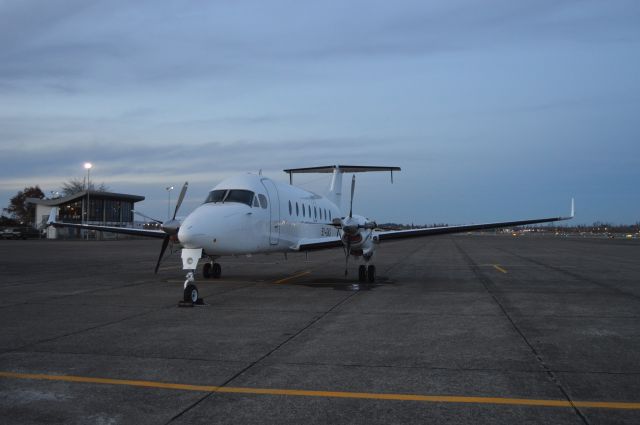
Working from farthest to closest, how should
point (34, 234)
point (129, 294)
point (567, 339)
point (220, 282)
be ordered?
point (34, 234)
point (220, 282)
point (129, 294)
point (567, 339)

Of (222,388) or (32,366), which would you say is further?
(32,366)

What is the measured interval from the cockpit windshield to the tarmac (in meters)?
2.84

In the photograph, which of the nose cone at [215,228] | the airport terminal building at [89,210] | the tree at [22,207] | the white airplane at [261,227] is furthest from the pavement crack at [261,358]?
the tree at [22,207]

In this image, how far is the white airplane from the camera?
528 inches

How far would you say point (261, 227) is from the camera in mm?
16234

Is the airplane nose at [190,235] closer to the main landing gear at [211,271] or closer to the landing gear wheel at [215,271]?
the main landing gear at [211,271]

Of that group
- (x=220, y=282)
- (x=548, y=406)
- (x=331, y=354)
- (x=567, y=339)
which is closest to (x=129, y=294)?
(x=220, y=282)

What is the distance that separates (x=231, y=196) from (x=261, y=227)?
134 cm

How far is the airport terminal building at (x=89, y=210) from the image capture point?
8381 centimetres

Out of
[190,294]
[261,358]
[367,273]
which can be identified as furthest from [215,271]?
[261,358]

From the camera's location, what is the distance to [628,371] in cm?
651

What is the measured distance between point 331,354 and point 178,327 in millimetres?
3310

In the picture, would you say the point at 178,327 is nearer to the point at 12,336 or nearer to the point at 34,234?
the point at 12,336

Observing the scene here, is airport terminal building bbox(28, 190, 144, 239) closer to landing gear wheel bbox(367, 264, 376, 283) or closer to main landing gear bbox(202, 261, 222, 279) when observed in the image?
main landing gear bbox(202, 261, 222, 279)
